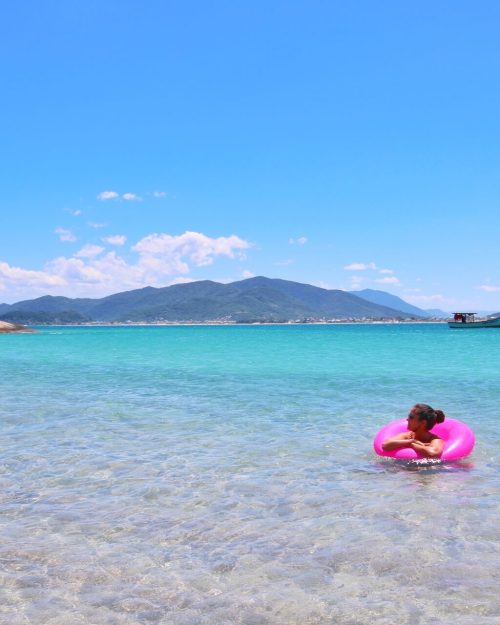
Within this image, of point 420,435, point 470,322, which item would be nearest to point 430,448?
point 420,435

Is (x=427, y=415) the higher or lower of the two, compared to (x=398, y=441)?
higher

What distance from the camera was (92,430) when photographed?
12.1 m

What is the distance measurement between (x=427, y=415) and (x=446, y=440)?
24.1 inches

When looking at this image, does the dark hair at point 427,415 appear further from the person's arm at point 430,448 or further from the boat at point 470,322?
the boat at point 470,322

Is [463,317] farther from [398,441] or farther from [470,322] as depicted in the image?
[398,441]

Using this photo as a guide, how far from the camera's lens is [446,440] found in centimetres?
948

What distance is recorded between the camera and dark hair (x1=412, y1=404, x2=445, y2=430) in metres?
9.27

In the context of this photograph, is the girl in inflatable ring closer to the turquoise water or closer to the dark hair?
the dark hair

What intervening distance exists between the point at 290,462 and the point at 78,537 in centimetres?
411

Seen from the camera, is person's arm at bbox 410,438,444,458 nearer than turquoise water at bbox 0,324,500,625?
No

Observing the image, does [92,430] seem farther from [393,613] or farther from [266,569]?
[393,613]

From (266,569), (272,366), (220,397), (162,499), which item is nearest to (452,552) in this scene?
(266,569)

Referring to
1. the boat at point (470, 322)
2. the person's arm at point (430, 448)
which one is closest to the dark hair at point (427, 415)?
the person's arm at point (430, 448)

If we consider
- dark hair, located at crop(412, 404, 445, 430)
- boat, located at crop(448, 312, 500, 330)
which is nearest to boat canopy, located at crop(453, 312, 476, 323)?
boat, located at crop(448, 312, 500, 330)
